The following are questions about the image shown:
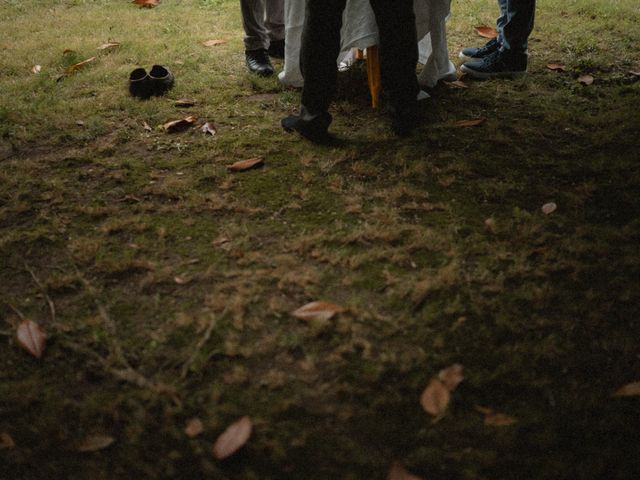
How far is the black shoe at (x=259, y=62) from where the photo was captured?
296 cm

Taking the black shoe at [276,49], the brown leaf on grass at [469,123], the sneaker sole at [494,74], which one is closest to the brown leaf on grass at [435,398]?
the brown leaf on grass at [469,123]

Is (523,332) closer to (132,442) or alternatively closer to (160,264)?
(132,442)

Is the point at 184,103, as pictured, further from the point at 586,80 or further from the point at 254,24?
the point at 586,80

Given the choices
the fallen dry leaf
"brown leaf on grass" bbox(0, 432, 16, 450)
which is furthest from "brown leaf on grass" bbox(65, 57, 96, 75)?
the fallen dry leaf

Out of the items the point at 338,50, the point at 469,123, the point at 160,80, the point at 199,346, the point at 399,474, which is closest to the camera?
the point at 399,474

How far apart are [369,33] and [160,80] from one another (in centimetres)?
126

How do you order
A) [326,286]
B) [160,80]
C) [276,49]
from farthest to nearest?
[276,49]
[160,80]
[326,286]

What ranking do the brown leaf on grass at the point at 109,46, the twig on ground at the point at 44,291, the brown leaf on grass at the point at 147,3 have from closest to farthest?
the twig on ground at the point at 44,291 < the brown leaf on grass at the point at 109,46 < the brown leaf on grass at the point at 147,3

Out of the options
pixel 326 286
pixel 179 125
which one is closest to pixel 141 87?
pixel 179 125

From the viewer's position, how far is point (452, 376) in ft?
3.75

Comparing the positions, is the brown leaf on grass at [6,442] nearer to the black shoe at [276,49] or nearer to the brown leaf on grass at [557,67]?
the black shoe at [276,49]

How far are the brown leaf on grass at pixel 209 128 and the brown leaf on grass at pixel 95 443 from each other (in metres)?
1.59

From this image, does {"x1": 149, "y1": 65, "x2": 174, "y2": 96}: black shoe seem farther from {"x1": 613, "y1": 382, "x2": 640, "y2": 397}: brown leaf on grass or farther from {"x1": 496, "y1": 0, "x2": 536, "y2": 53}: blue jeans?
{"x1": 613, "y1": 382, "x2": 640, "y2": 397}: brown leaf on grass

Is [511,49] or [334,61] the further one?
[511,49]
